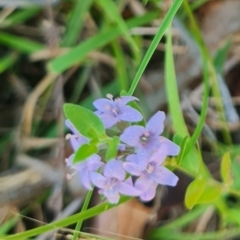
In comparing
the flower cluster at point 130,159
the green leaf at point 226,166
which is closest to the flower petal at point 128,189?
the flower cluster at point 130,159

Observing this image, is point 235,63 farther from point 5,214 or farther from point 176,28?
point 5,214

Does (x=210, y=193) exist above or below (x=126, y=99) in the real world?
below

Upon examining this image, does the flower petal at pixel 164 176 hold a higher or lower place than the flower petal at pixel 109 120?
lower

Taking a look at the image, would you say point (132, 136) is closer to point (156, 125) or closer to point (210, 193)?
point (156, 125)

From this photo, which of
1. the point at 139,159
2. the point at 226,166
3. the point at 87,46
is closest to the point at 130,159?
the point at 139,159

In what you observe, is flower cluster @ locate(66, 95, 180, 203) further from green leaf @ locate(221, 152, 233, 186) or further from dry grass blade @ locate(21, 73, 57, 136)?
dry grass blade @ locate(21, 73, 57, 136)

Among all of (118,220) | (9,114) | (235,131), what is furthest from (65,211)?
(235,131)

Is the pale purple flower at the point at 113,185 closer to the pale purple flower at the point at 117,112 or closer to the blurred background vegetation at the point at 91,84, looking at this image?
the pale purple flower at the point at 117,112
